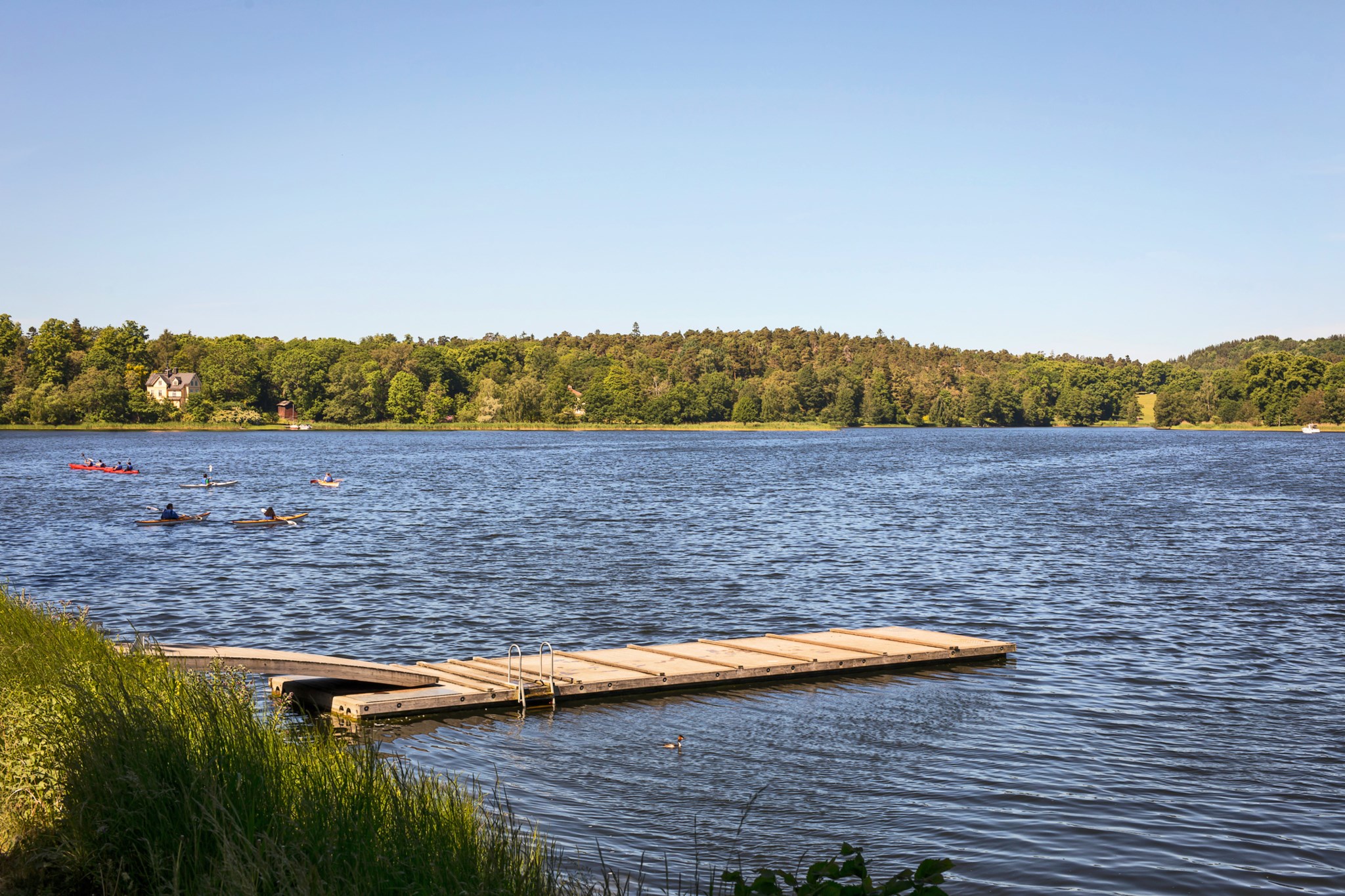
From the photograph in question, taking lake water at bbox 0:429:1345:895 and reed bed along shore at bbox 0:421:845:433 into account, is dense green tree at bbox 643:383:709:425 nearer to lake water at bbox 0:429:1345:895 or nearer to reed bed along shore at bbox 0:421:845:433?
reed bed along shore at bbox 0:421:845:433

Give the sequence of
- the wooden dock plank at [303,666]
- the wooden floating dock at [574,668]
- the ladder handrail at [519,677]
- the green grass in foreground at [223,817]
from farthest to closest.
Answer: the ladder handrail at [519,677]
the wooden floating dock at [574,668]
the wooden dock plank at [303,666]
the green grass in foreground at [223,817]

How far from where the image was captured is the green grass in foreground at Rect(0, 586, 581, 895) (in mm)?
6316

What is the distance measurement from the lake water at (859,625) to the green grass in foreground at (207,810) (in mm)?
3736

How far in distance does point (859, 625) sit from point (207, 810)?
750 inches

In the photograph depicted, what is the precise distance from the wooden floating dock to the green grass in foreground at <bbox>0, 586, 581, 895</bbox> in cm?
489

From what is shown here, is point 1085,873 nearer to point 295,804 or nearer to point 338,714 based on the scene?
point 295,804

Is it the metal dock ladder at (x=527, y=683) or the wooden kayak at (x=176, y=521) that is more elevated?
the metal dock ladder at (x=527, y=683)

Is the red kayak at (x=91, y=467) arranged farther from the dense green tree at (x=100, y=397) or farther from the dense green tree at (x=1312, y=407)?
the dense green tree at (x=1312, y=407)

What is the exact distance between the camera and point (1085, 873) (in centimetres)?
1094

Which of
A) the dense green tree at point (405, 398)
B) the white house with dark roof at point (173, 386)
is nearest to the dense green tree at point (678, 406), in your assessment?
the dense green tree at point (405, 398)

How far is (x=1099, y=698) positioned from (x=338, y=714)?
12.1 meters

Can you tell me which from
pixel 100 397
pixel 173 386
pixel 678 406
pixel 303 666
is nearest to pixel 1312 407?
pixel 678 406

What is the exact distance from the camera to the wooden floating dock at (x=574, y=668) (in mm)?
15680

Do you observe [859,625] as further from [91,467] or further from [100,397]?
[100,397]
